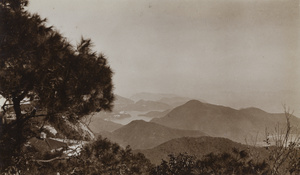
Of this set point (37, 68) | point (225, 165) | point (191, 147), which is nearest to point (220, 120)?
point (191, 147)

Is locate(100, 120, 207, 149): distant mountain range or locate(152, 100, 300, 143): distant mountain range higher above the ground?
locate(152, 100, 300, 143): distant mountain range

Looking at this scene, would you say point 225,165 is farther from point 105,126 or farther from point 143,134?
point 105,126

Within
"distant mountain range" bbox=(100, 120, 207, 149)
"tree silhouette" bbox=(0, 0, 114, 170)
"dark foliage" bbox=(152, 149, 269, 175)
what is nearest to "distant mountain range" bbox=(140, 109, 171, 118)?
"distant mountain range" bbox=(100, 120, 207, 149)

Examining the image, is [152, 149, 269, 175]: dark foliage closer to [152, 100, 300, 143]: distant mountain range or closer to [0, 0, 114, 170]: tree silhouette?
[0, 0, 114, 170]: tree silhouette

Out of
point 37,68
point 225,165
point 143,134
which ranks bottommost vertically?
point 143,134

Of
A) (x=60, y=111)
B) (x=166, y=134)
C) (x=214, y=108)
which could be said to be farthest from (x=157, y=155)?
(x=214, y=108)

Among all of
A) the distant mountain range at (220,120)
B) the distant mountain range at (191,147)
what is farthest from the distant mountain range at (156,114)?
the distant mountain range at (191,147)
